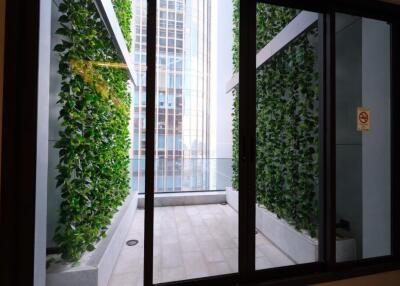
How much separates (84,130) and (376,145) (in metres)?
2.58

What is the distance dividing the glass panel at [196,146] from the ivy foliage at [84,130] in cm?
61

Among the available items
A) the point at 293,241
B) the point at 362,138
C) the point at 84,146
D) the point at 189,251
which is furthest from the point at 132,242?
the point at 362,138

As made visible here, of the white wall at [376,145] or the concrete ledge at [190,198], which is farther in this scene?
the concrete ledge at [190,198]

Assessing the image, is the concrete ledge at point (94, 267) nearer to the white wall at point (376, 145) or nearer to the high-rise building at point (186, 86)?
the high-rise building at point (186, 86)

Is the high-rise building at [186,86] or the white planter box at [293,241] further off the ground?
the high-rise building at [186,86]

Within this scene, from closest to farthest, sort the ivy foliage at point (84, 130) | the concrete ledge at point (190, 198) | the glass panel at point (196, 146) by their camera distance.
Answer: the ivy foliage at point (84, 130) < the glass panel at point (196, 146) < the concrete ledge at point (190, 198)

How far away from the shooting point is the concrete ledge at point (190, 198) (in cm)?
398

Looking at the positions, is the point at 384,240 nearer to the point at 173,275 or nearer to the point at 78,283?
the point at 173,275

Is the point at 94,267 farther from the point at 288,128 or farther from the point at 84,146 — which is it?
the point at 288,128

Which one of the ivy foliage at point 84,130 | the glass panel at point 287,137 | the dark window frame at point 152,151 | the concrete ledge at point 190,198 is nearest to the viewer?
the dark window frame at point 152,151

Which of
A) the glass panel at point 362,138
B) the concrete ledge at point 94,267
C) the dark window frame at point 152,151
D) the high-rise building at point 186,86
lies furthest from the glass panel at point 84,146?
the glass panel at point 362,138

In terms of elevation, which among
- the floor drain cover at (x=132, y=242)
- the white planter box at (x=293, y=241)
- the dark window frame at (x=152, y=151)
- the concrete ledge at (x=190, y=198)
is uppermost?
the dark window frame at (x=152, y=151)

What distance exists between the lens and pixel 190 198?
13.9ft

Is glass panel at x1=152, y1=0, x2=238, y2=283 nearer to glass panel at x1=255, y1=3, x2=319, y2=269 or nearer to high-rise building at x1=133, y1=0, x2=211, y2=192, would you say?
high-rise building at x1=133, y1=0, x2=211, y2=192
